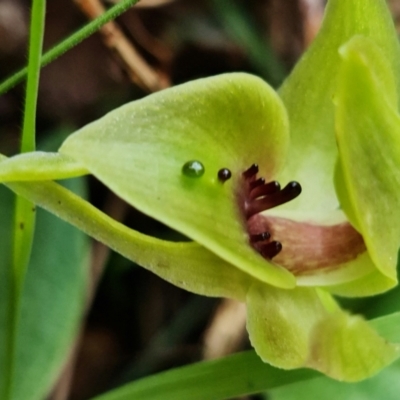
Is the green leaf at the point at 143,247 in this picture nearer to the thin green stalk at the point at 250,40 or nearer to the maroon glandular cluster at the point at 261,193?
the maroon glandular cluster at the point at 261,193

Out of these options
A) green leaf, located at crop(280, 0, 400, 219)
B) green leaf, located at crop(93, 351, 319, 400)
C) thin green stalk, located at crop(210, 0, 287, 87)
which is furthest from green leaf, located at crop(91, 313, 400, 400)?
thin green stalk, located at crop(210, 0, 287, 87)

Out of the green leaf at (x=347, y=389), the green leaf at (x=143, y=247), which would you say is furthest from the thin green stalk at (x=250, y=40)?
the green leaf at (x=143, y=247)

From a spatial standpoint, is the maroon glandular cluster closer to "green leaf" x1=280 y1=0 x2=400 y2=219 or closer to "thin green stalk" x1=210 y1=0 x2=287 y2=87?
"green leaf" x1=280 y1=0 x2=400 y2=219

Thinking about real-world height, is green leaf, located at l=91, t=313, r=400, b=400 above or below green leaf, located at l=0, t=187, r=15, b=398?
below

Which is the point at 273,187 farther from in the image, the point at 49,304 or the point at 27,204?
the point at 49,304

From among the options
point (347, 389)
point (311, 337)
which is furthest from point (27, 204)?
point (347, 389)

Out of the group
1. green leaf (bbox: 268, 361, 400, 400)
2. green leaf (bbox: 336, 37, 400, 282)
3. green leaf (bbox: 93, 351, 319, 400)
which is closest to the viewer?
green leaf (bbox: 336, 37, 400, 282)

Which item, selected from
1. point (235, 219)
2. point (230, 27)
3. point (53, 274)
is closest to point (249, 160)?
point (235, 219)
